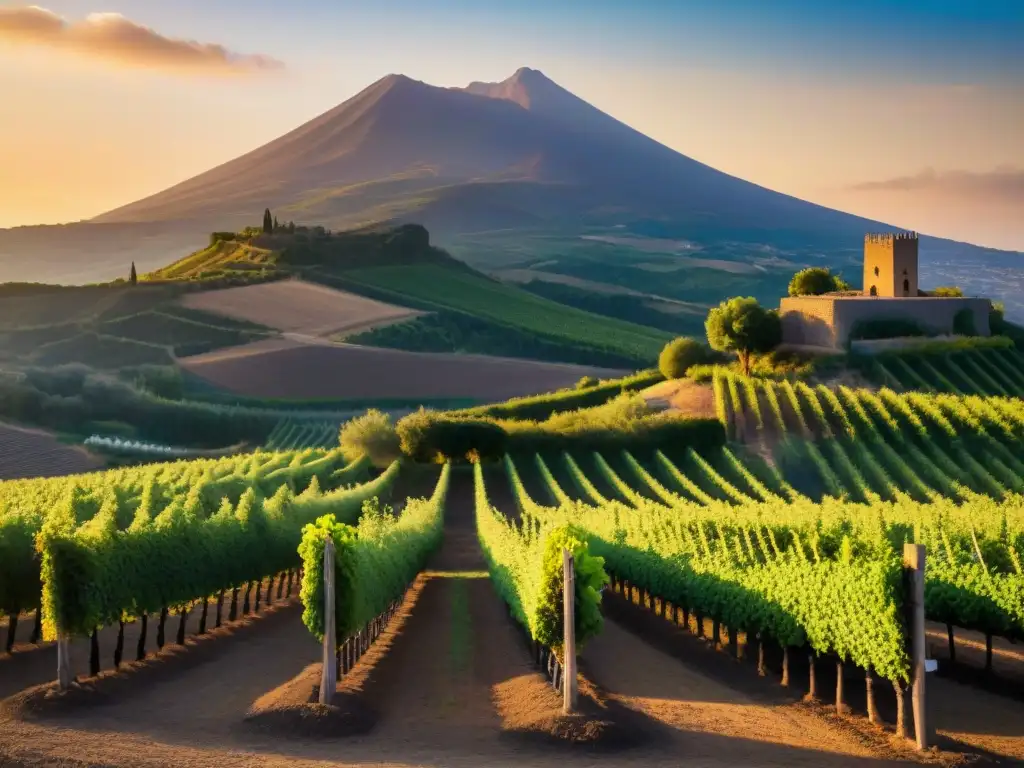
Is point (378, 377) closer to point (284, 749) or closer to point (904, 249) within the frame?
point (904, 249)

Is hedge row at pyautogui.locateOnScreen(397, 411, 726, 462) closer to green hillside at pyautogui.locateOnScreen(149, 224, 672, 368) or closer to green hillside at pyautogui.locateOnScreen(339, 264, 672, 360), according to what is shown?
green hillside at pyautogui.locateOnScreen(149, 224, 672, 368)

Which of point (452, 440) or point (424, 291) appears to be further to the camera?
point (424, 291)

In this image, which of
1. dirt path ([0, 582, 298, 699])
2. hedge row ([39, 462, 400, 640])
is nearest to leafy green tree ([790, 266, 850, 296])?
hedge row ([39, 462, 400, 640])

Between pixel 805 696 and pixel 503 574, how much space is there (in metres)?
A: 7.53

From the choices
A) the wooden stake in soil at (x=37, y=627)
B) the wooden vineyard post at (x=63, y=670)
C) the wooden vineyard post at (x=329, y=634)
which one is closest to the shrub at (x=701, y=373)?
the wooden stake in soil at (x=37, y=627)

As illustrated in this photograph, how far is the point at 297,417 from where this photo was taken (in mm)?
79625

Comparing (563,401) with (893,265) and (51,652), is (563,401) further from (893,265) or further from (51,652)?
(51,652)

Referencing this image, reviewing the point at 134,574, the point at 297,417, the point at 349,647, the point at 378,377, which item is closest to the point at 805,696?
the point at 349,647

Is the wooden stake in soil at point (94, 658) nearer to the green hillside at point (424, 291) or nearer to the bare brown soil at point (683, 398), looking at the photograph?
the bare brown soil at point (683, 398)

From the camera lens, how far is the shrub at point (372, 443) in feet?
171

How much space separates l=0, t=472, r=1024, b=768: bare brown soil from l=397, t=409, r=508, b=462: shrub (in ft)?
94.0

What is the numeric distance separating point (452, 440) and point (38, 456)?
2727cm

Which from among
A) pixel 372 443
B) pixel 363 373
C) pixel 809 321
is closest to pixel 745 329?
pixel 809 321

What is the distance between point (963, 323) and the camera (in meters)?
61.2
